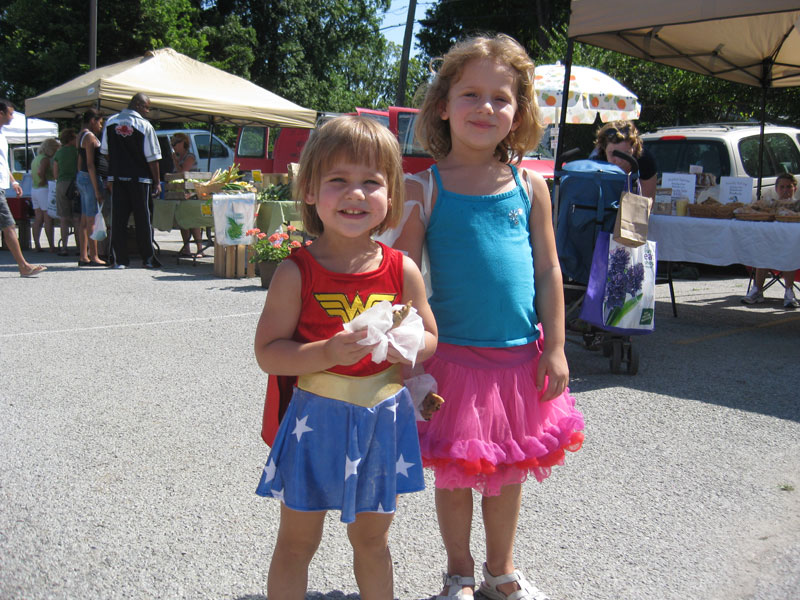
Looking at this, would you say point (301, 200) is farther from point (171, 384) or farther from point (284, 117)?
point (284, 117)

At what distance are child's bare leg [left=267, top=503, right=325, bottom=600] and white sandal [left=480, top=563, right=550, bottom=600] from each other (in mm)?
702

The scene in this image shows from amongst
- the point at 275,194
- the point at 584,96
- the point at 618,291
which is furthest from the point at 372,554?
the point at 584,96

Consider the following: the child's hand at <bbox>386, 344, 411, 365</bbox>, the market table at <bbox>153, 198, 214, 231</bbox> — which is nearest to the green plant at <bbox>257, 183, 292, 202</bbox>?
the market table at <bbox>153, 198, 214, 231</bbox>

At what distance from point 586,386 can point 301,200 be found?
3.51 metres

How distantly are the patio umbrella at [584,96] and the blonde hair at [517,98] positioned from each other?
400 inches

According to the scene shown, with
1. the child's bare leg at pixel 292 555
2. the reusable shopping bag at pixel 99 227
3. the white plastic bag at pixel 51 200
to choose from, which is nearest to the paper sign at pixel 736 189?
the child's bare leg at pixel 292 555

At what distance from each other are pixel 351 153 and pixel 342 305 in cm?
38

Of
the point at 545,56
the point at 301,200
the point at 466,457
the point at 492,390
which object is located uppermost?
the point at 545,56

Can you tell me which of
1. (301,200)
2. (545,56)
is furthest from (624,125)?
(545,56)

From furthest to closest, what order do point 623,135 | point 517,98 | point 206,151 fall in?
point 206,151 < point 623,135 < point 517,98

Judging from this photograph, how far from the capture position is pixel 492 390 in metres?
2.27

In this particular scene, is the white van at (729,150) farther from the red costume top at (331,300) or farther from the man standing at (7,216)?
the red costume top at (331,300)

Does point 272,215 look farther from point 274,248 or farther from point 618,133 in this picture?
point 618,133

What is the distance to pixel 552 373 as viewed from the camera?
226 cm
